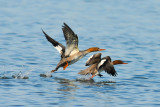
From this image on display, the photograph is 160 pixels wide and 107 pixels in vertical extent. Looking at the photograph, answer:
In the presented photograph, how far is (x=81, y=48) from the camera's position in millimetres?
18328

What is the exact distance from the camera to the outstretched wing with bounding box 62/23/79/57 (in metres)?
12.2

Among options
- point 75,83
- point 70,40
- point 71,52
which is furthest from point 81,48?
point 75,83

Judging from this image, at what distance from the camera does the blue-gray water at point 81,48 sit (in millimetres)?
10969

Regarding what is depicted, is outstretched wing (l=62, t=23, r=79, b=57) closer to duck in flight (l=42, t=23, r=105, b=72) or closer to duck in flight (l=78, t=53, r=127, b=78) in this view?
duck in flight (l=42, t=23, r=105, b=72)

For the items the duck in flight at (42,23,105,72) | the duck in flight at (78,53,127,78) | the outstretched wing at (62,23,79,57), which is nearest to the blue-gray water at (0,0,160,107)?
the duck in flight at (78,53,127,78)

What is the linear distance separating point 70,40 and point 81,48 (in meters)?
5.70

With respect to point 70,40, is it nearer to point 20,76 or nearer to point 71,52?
point 71,52

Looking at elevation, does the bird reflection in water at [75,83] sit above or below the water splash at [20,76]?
below

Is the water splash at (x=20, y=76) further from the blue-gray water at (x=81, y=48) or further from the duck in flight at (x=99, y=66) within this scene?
the duck in flight at (x=99, y=66)

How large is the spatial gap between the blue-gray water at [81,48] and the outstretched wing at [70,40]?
2.69ft

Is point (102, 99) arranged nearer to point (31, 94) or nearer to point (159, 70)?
point (31, 94)

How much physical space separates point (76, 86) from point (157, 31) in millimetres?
11325

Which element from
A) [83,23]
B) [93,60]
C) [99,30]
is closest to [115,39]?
[99,30]

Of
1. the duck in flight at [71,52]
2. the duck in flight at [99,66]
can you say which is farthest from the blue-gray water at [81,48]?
the duck in flight at [71,52]
